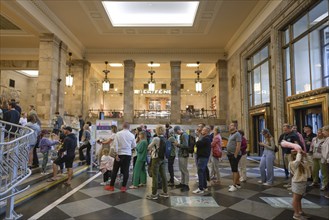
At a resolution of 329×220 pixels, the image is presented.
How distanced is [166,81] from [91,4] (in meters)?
15.1

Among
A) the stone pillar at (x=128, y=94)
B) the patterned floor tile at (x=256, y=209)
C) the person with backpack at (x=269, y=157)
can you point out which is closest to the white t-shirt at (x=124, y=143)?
the patterned floor tile at (x=256, y=209)

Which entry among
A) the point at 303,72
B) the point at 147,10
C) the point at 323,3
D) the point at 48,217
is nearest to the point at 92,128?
the point at 48,217

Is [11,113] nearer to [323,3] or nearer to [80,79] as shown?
[323,3]

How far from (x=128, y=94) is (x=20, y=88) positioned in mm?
11177

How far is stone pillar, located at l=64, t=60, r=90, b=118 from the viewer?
15.0 m

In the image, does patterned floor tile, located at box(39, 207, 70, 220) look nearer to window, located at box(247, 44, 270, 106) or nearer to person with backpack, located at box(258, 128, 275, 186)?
person with backpack, located at box(258, 128, 275, 186)

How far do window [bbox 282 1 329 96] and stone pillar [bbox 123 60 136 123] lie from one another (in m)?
9.31

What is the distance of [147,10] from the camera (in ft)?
34.9

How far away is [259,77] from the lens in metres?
11.3

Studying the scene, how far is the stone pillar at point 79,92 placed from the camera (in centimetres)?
1502

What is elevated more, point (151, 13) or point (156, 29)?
point (151, 13)

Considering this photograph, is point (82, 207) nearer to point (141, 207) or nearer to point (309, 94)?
point (141, 207)

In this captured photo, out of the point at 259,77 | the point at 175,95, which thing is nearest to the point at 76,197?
the point at 259,77

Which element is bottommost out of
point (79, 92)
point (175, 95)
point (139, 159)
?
point (139, 159)
